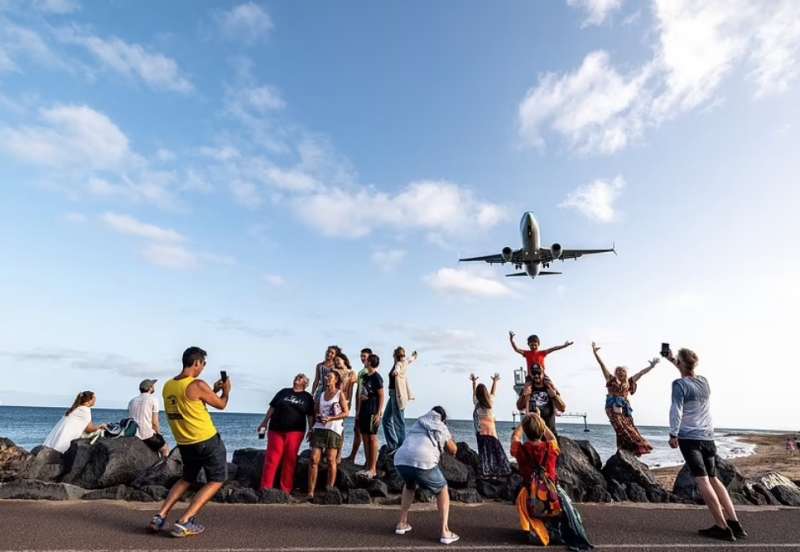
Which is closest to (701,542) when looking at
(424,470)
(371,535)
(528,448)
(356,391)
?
(528,448)

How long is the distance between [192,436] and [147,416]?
14.6 feet

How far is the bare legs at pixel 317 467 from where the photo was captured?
278 inches

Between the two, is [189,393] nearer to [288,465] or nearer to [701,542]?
[288,465]

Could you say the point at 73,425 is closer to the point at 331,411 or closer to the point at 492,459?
the point at 331,411

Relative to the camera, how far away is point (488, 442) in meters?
7.79

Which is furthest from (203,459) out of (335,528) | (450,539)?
(450,539)

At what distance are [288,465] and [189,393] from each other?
2.78 meters

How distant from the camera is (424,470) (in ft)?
16.7

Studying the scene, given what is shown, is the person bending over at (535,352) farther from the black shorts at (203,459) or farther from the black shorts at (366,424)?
the black shorts at (203,459)

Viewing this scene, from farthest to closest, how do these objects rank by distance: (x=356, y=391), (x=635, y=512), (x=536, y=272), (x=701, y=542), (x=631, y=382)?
1. (x=536, y=272)
2. (x=631, y=382)
3. (x=356, y=391)
4. (x=635, y=512)
5. (x=701, y=542)

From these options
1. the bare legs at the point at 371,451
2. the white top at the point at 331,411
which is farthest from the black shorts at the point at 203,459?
the bare legs at the point at 371,451

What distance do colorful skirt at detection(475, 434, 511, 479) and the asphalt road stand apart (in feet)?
2.65

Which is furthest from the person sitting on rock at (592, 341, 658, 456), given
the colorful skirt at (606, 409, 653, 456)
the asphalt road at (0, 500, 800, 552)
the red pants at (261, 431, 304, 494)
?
the red pants at (261, 431, 304, 494)

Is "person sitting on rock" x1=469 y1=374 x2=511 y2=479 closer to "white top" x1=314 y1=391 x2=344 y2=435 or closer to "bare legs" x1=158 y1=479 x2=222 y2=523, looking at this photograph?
"white top" x1=314 y1=391 x2=344 y2=435
